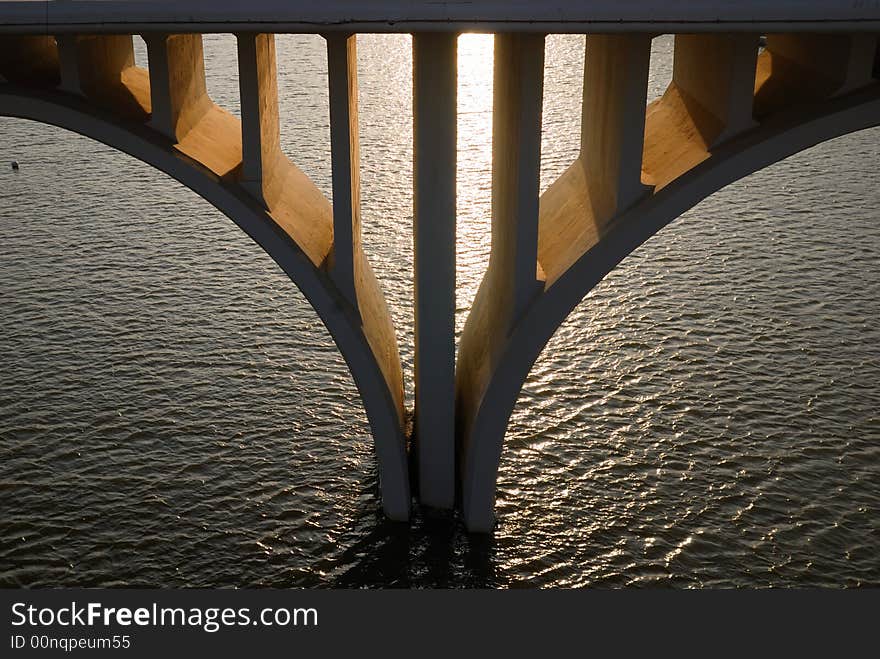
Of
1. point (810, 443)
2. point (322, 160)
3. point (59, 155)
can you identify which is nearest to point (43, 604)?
point (810, 443)

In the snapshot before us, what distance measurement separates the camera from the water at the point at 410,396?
17.5m

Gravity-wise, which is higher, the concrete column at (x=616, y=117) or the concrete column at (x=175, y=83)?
the concrete column at (x=175, y=83)

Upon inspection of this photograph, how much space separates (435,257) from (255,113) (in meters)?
3.35

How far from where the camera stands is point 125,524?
712 inches

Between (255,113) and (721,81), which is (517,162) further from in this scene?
(255,113)

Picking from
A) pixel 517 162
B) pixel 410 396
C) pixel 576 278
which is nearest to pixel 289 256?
pixel 517 162

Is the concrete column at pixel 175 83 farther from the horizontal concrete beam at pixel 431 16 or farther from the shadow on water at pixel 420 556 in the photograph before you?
the shadow on water at pixel 420 556

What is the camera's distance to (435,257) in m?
16.8

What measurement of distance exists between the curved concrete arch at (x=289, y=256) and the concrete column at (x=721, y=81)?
574 cm

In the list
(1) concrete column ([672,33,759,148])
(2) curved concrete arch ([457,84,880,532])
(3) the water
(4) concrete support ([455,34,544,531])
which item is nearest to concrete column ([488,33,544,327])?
(4) concrete support ([455,34,544,531])

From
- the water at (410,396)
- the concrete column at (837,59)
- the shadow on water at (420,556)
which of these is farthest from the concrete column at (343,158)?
the concrete column at (837,59)

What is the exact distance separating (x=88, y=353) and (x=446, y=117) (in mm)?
11087

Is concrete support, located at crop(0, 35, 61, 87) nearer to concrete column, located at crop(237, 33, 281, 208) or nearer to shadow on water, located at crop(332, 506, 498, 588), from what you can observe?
concrete column, located at crop(237, 33, 281, 208)

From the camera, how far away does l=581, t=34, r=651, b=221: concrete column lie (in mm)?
14898
